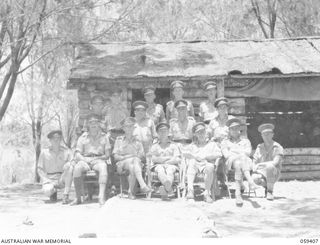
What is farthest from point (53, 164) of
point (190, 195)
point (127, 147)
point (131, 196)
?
point (190, 195)

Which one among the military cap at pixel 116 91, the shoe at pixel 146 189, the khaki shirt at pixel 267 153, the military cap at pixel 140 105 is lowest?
the shoe at pixel 146 189

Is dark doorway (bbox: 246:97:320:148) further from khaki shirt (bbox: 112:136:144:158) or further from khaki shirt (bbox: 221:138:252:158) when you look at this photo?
khaki shirt (bbox: 112:136:144:158)

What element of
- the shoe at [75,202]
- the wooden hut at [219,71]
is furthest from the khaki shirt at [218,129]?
the shoe at [75,202]

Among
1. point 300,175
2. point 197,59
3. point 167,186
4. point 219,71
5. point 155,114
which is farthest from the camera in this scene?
point 300,175

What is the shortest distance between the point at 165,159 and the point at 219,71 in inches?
121

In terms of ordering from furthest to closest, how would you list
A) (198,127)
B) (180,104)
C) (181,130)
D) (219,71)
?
(219,71)
(181,130)
(180,104)
(198,127)

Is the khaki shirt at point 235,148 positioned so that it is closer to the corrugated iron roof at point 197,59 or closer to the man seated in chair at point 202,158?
the man seated in chair at point 202,158

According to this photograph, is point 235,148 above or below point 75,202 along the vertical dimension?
above

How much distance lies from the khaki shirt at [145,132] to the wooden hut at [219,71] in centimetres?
177

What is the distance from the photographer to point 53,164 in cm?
784

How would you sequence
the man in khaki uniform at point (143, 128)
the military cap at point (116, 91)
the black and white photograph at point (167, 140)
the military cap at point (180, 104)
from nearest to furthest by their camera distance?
the black and white photograph at point (167, 140) < the military cap at point (180, 104) < the man in khaki uniform at point (143, 128) < the military cap at point (116, 91)

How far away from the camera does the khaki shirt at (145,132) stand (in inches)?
320

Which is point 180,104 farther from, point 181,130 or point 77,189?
point 77,189

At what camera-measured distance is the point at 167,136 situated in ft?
25.8
